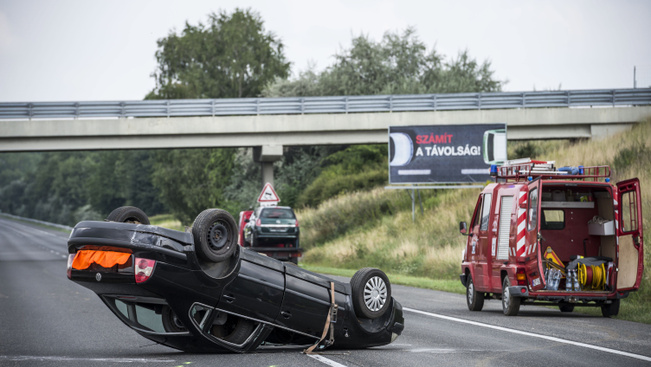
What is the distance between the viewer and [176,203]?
76750 mm

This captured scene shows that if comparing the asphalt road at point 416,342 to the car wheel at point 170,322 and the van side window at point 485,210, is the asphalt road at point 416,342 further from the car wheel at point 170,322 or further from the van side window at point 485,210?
the van side window at point 485,210

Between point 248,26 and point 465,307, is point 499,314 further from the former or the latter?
point 248,26

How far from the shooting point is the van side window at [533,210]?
44.1 ft

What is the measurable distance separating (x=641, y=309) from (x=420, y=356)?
726 cm

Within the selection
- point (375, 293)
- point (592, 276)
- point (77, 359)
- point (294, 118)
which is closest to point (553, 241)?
point (592, 276)

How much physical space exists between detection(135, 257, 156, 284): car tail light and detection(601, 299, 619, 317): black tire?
870 centimetres

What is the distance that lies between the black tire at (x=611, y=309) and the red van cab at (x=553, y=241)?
0.02 metres

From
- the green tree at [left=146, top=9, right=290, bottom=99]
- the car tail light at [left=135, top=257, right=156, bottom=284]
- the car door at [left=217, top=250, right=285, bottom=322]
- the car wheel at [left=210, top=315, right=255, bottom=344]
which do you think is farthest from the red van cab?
the green tree at [left=146, top=9, right=290, bottom=99]

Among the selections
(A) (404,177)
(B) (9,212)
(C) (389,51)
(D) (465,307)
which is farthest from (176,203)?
(B) (9,212)

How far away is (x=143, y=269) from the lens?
7.87m

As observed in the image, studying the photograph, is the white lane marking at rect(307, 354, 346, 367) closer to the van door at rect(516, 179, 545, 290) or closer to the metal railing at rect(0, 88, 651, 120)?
the van door at rect(516, 179, 545, 290)

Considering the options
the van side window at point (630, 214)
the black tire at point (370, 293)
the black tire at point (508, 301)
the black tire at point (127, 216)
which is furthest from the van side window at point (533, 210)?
the black tire at point (127, 216)

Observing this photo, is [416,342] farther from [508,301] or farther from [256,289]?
[508,301]

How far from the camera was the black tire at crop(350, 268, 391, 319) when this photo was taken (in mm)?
9312
